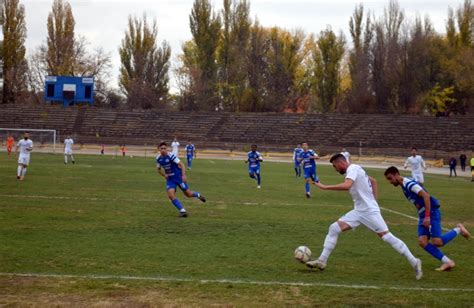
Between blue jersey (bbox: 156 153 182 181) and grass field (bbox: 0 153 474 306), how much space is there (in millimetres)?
1091

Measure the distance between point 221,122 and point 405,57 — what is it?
24186 mm

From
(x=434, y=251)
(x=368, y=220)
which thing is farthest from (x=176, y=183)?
(x=434, y=251)

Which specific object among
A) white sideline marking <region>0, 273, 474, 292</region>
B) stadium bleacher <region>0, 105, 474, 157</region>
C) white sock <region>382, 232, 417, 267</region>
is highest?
stadium bleacher <region>0, 105, 474, 157</region>

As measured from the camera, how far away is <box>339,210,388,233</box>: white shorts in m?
10.0

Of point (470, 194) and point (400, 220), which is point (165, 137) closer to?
point (470, 194)

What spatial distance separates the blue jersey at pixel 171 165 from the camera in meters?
16.6

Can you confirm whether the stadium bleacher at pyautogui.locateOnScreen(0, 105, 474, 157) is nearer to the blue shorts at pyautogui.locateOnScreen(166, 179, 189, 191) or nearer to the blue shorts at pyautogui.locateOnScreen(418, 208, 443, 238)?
the blue shorts at pyautogui.locateOnScreen(166, 179, 189, 191)

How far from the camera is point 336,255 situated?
11.5 metres

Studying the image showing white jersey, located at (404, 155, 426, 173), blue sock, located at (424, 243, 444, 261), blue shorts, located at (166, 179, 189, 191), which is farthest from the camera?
white jersey, located at (404, 155, 426, 173)

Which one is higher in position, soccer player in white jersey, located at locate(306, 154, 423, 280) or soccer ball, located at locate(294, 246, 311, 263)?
soccer player in white jersey, located at locate(306, 154, 423, 280)

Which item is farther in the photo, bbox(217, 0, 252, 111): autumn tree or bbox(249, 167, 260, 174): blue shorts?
bbox(217, 0, 252, 111): autumn tree

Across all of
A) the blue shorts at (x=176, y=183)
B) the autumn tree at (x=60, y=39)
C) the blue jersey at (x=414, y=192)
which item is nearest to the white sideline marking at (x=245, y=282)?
the blue jersey at (x=414, y=192)

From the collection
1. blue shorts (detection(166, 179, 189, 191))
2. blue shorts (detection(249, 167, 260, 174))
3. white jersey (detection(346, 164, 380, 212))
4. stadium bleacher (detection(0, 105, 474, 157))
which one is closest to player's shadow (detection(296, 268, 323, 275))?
white jersey (detection(346, 164, 380, 212))

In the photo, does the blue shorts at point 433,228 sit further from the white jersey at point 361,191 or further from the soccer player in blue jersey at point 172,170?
the soccer player in blue jersey at point 172,170
